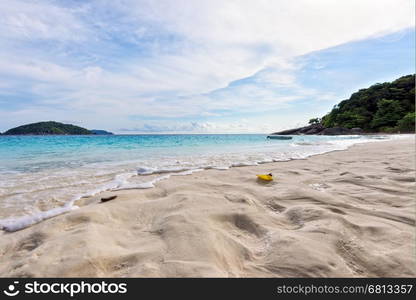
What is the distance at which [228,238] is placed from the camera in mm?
1918

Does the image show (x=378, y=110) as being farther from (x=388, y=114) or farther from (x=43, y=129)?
(x=43, y=129)

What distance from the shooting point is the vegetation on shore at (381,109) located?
49.1 meters

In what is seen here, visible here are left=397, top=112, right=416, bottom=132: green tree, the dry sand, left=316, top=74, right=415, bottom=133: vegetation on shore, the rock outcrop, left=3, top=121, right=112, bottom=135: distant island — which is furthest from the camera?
left=3, top=121, right=112, bottom=135: distant island

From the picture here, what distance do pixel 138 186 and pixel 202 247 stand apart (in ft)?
8.39

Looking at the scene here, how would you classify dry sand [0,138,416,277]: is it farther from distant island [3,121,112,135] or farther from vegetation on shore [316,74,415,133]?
distant island [3,121,112,135]

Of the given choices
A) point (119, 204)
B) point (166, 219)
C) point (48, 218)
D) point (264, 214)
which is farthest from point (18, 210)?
point (264, 214)

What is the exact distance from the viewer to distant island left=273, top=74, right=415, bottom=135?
162 feet

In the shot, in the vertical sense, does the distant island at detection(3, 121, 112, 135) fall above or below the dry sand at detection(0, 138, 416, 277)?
above

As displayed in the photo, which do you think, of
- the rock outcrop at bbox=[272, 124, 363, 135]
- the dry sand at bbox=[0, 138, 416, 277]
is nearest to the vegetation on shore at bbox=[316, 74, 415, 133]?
the rock outcrop at bbox=[272, 124, 363, 135]

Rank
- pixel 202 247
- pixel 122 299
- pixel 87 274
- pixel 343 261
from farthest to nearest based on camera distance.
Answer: pixel 202 247 → pixel 343 261 → pixel 87 274 → pixel 122 299

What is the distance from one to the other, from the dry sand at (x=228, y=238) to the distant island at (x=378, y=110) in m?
54.4

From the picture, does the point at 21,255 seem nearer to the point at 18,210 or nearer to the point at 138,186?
the point at 18,210

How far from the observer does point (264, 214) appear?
2494 millimetres

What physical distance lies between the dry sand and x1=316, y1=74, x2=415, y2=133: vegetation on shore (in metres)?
54.4
